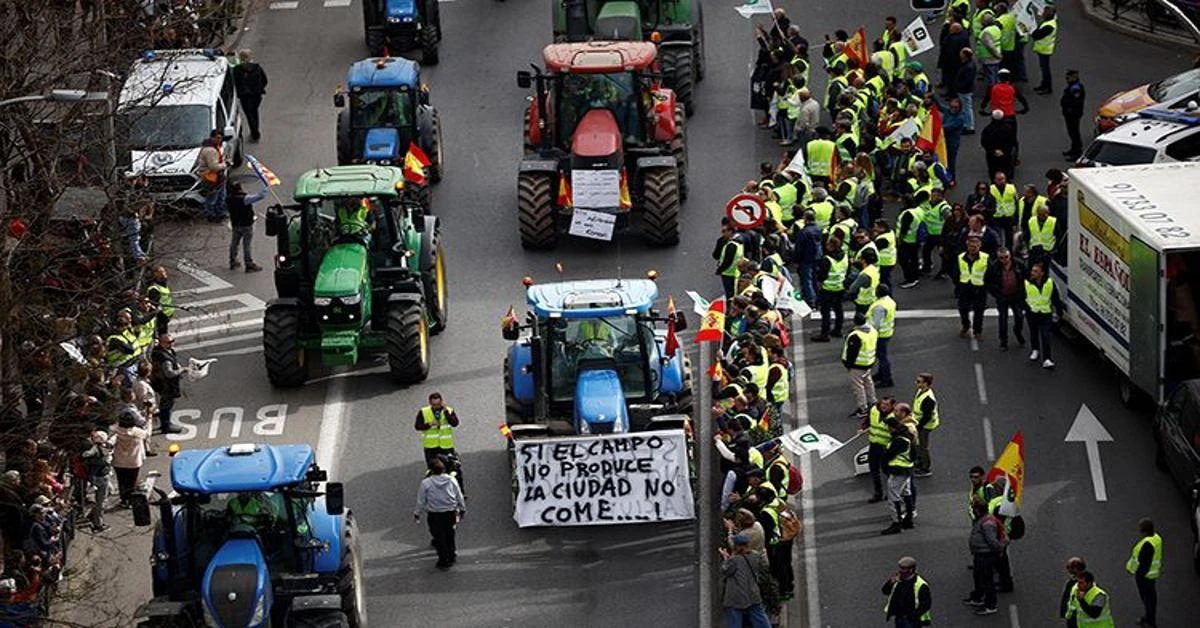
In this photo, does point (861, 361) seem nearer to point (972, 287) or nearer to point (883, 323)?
point (883, 323)

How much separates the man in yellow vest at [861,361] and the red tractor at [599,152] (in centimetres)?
620

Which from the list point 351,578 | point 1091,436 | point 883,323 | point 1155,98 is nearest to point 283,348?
point 883,323

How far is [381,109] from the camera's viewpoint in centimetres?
4369

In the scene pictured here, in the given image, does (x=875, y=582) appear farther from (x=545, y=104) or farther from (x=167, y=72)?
(x=167, y=72)

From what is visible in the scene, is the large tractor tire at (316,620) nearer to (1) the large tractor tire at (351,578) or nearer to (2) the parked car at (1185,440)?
(1) the large tractor tire at (351,578)

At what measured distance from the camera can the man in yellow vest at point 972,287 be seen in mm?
37531

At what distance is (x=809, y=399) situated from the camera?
3678cm

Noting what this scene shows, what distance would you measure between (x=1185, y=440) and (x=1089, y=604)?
4558 mm

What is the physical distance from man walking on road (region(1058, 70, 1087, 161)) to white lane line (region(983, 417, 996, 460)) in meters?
10.0

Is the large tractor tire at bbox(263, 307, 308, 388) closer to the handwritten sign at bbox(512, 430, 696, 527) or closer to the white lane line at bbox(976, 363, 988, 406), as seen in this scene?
the handwritten sign at bbox(512, 430, 696, 527)

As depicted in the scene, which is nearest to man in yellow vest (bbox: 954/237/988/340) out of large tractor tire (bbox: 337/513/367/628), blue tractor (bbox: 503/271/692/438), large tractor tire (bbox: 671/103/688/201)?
large tractor tire (bbox: 671/103/688/201)

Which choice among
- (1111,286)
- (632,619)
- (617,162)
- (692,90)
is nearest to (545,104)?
(617,162)

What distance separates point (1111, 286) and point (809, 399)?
4237 millimetres

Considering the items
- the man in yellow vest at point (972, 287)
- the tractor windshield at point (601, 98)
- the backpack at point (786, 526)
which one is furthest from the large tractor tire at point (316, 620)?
the tractor windshield at point (601, 98)
